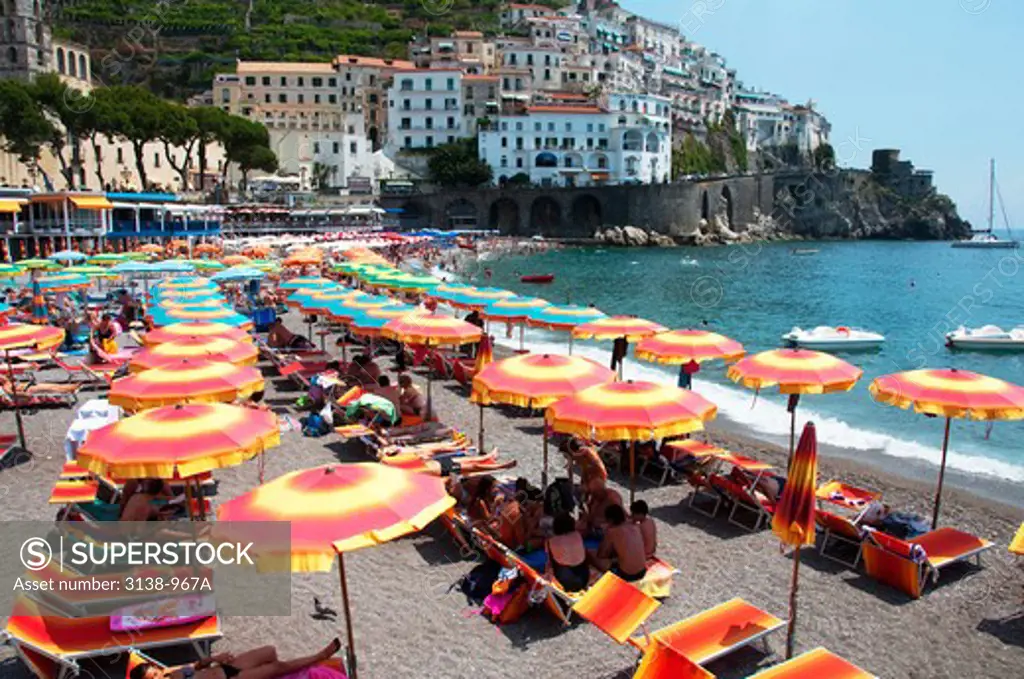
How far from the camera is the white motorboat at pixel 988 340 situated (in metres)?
29.4

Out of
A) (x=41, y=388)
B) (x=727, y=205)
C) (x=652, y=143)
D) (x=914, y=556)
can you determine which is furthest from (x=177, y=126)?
(x=727, y=205)

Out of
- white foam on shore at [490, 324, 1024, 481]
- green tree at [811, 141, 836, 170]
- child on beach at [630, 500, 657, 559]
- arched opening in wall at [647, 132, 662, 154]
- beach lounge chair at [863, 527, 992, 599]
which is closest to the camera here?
child on beach at [630, 500, 657, 559]

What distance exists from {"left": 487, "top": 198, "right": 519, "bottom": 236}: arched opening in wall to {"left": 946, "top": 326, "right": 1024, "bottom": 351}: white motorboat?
62873mm

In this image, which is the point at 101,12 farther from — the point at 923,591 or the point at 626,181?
the point at 923,591

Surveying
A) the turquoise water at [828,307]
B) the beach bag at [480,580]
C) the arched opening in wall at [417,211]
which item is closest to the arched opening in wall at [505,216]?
the arched opening in wall at [417,211]

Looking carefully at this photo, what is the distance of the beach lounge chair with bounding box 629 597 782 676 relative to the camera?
565 cm

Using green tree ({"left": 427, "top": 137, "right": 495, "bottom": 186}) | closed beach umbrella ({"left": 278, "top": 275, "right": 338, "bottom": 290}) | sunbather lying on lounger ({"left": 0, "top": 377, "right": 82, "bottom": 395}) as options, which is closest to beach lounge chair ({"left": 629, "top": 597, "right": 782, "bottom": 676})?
sunbather lying on lounger ({"left": 0, "top": 377, "right": 82, "bottom": 395})

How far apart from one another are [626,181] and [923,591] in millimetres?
89960

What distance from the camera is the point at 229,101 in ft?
302

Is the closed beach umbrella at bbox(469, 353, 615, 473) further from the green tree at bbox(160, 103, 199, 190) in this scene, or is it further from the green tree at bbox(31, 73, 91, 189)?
the green tree at bbox(160, 103, 199, 190)

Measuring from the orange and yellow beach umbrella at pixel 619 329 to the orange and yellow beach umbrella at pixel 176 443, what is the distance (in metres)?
7.19

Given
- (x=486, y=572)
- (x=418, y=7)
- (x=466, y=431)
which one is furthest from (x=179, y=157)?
(x=486, y=572)

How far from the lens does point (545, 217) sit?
92625 mm

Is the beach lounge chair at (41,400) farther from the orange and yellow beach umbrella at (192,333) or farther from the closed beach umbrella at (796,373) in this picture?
the closed beach umbrella at (796,373)
